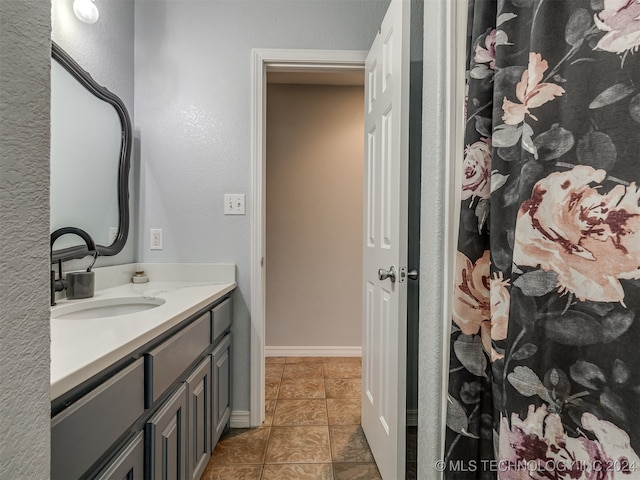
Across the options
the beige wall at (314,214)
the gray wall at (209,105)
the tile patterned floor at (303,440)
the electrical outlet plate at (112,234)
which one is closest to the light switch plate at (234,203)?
the gray wall at (209,105)

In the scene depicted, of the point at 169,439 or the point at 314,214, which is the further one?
the point at 314,214

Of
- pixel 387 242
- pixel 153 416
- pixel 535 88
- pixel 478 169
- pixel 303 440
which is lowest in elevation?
pixel 303 440

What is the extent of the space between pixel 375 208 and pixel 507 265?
0.90m

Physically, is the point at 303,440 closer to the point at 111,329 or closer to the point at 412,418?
the point at 412,418

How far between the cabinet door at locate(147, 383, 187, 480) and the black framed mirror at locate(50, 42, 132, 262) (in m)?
0.74

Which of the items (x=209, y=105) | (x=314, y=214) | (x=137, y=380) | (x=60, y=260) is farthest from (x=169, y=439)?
(x=314, y=214)

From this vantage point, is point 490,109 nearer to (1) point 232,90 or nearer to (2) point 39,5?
(2) point 39,5

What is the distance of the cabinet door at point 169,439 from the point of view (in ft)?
3.20

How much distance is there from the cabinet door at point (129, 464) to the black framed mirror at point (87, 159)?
829 mm

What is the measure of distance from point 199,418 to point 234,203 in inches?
42.8

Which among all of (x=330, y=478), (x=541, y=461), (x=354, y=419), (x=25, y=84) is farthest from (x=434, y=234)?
(x=354, y=419)

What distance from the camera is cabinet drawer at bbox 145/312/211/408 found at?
Result: 95cm

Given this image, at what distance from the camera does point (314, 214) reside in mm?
3123

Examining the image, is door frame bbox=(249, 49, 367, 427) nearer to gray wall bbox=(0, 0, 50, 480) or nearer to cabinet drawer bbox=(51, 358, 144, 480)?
cabinet drawer bbox=(51, 358, 144, 480)
